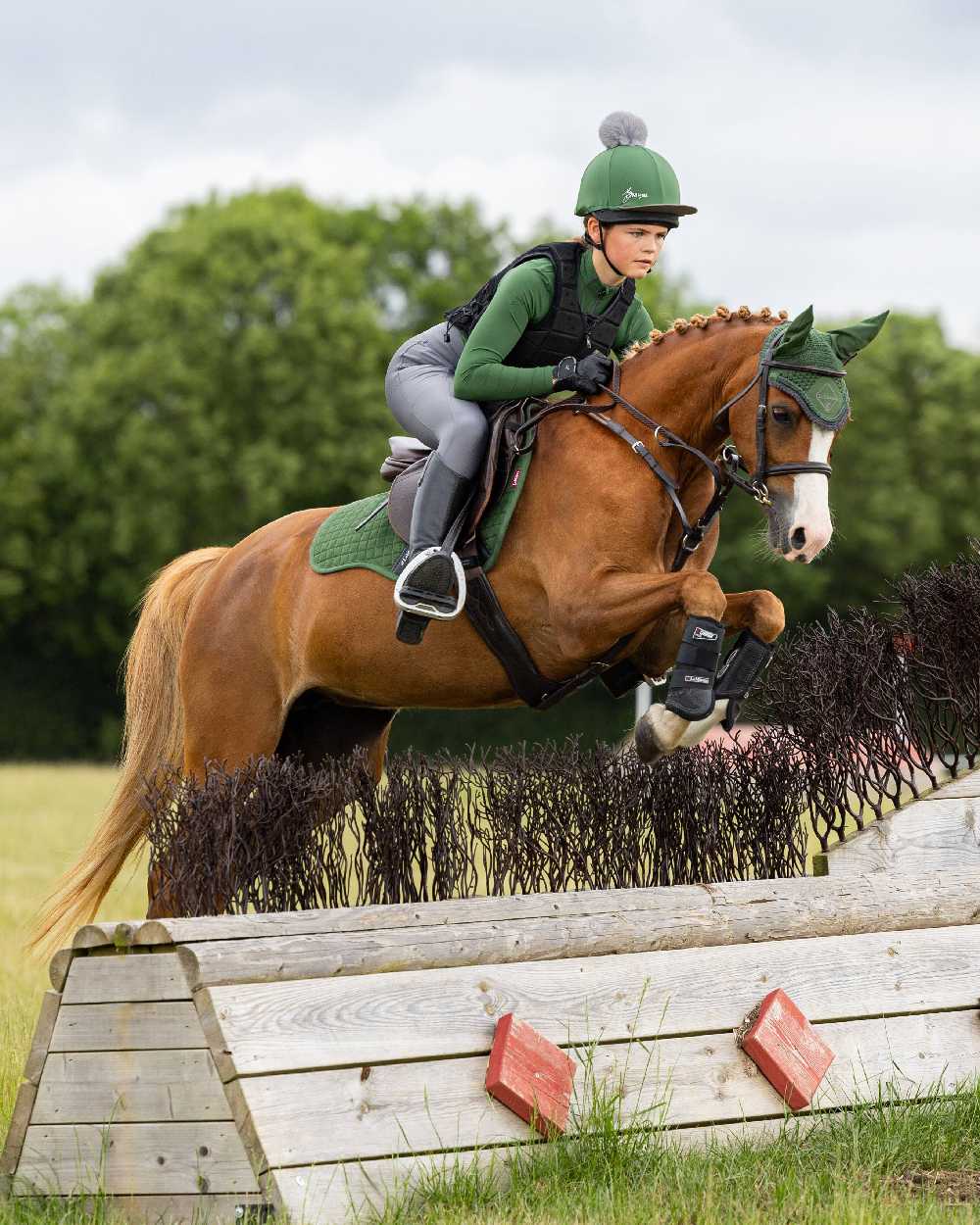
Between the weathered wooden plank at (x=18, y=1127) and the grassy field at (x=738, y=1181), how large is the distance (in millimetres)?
135

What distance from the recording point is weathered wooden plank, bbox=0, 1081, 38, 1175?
12.1 feet

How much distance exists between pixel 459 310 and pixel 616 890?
2.10 metres

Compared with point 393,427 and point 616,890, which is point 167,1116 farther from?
point 393,427

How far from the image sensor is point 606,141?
15.6 ft

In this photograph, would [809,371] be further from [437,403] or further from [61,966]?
[61,966]

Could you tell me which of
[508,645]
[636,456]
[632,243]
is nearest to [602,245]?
[632,243]

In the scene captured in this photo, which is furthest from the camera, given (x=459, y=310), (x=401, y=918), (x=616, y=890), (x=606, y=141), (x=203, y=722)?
(x=203, y=722)

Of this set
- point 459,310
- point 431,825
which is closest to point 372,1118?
point 431,825

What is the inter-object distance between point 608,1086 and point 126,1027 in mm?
1188

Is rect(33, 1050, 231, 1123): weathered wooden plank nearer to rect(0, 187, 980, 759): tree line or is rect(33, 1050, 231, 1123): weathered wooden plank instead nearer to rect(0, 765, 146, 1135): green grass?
rect(0, 765, 146, 1135): green grass

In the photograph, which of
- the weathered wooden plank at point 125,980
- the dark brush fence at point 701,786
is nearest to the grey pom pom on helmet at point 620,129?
the dark brush fence at point 701,786

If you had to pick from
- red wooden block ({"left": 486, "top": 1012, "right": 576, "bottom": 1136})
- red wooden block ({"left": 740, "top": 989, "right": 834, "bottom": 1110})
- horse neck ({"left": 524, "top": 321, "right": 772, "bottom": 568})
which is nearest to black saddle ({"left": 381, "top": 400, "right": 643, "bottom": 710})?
horse neck ({"left": 524, "top": 321, "right": 772, "bottom": 568})

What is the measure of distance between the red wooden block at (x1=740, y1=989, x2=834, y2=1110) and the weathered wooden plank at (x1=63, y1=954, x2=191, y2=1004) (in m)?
1.52

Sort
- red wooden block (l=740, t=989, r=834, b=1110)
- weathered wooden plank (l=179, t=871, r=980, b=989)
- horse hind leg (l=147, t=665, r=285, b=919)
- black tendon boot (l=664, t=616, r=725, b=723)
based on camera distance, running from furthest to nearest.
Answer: horse hind leg (l=147, t=665, r=285, b=919) → black tendon boot (l=664, t=616, r=725, b=723) → red wooden block (l=740, t=989, r=834, b=1110) → weathered wooden plank (l=179, t=871, r=980, b=989)
